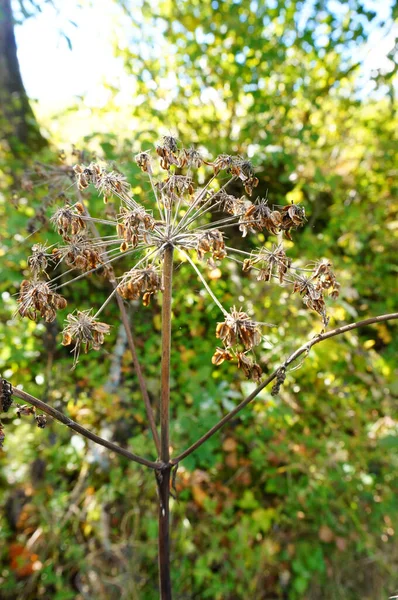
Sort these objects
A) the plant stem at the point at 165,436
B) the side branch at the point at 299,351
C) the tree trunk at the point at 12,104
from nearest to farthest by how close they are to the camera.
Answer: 1. the side branch at the point at 299,351
2. the plant stem at the point at 165,436
3. the tree trunk at the point at 12,104

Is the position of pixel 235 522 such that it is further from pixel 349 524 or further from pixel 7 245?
pixel 7 245

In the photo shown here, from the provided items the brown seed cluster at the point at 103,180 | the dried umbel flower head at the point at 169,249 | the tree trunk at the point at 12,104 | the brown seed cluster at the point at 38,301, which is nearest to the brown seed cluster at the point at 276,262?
the dried umbel flower head at the point at 169,249

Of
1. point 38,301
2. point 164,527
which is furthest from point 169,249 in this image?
point 164,527

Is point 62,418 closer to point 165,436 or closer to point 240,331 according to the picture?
point 165,436

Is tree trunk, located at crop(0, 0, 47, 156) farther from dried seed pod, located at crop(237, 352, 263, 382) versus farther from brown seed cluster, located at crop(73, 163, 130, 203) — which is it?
dried seed pod, located at crop(237, 352, 263, 382)

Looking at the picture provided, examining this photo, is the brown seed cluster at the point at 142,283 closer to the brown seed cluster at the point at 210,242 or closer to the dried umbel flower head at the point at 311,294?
the brown seed cluster at the point at 210,242

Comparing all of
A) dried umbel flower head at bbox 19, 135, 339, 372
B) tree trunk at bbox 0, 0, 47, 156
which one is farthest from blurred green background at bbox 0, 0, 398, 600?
dried umbel flower head at bbox 19, 135, 339, 372
